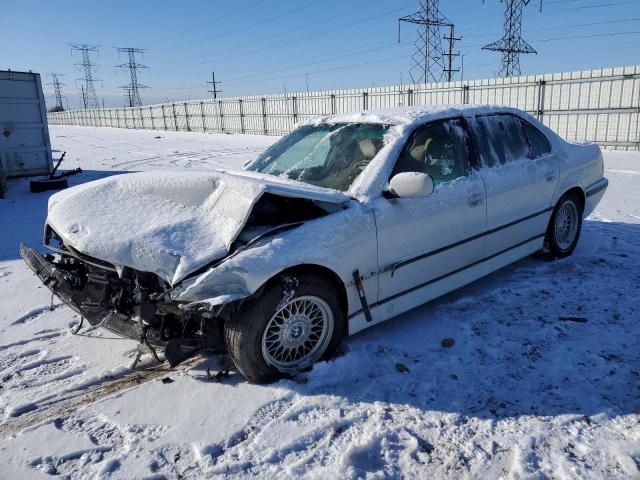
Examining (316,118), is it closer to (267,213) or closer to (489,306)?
(267,213)

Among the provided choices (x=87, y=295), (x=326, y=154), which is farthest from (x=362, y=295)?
(x=87, y=295)

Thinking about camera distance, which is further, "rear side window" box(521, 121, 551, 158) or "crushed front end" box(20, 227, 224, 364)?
"rear side window" box(521, 121, 551, 158)

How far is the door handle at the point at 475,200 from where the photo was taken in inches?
148

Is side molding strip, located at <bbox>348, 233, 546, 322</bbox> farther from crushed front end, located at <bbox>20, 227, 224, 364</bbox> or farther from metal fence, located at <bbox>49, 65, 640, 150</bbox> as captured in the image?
metal fence, located at <bbox>49, 65, 640, 150</bbox>

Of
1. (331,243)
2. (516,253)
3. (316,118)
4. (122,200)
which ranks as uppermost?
(316,118)

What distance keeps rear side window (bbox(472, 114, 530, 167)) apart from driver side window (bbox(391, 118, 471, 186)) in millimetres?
214

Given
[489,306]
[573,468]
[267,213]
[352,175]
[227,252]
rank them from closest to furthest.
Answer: [573,468] → [227,252] → [267,213] → [352,175] → [489,306]

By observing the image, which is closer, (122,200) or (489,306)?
(122,200)

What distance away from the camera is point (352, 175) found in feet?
11.2

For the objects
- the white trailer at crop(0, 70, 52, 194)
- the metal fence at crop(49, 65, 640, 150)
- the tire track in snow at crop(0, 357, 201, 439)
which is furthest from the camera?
the metal fence at crop(49, 65, 640, 150)

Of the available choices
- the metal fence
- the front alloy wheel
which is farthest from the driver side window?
the metal fence

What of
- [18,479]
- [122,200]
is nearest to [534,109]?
[122,200]

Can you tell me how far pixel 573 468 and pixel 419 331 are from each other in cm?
144

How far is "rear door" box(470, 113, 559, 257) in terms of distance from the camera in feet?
13.2
